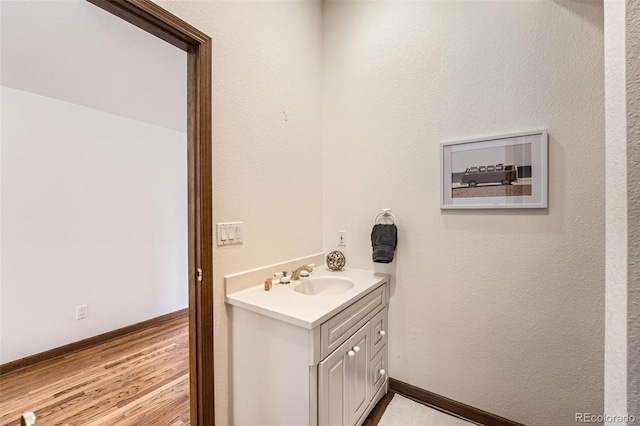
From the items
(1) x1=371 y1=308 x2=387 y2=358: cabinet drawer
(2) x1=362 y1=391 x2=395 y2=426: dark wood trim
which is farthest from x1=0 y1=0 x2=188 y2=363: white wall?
(2) x1=362 y1=391 x2=395 y2=426: dark wood trim

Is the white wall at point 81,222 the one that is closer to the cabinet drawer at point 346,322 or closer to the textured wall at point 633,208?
the cabinet drawer at point 346,322

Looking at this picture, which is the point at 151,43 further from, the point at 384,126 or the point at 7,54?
the point at 384,126

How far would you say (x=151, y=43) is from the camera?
66.8 inches

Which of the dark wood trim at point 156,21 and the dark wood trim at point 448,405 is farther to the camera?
the dark wood trim at point 448,405

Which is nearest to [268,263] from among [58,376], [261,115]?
[261,115]

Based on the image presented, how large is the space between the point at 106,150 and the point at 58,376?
2.05m

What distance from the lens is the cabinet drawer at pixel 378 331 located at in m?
1.63

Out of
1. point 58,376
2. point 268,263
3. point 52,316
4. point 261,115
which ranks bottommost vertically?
point 58,376

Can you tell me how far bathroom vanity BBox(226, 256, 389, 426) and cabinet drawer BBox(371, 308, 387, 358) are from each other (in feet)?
0.11

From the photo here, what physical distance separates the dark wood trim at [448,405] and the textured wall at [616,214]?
127 centimetres

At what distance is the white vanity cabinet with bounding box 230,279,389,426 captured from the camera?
1131 millimetres

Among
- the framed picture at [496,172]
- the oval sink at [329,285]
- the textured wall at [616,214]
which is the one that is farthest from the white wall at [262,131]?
the textured wall at [616,214]

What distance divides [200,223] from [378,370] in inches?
57.2

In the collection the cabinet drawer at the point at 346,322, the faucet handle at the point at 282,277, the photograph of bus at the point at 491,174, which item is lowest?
the cabinet drawer at the point at 346,322
